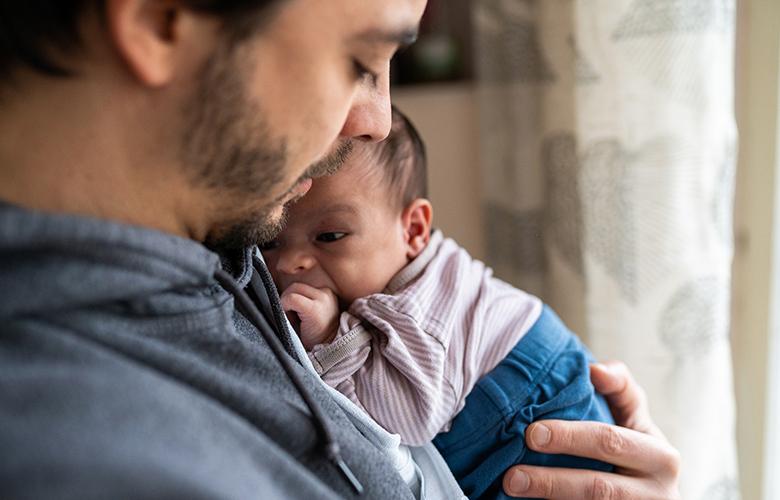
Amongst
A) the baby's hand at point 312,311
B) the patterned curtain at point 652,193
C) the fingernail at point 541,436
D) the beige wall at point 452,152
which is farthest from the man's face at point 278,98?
the beige wall at point 452,152

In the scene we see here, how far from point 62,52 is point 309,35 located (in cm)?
23

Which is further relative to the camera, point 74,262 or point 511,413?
point 511,413

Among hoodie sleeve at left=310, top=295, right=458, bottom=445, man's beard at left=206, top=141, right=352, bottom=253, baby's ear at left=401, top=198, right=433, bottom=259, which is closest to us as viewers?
man's beard at left=206, top=141, right=352, bottom=253

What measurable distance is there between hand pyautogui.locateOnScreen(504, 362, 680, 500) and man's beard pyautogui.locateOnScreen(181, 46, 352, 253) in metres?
0.52

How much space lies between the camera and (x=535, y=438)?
3.43 feet

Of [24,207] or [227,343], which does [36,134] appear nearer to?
[24,207]

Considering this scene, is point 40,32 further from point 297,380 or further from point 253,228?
point 297,380

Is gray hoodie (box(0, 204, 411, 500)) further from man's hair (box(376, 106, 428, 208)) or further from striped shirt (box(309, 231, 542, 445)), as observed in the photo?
man's hair (box(376, 106, 428, 208))

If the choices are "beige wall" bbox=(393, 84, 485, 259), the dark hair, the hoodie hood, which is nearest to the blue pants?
the hoodie hood

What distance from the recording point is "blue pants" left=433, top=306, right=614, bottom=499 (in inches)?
42.2

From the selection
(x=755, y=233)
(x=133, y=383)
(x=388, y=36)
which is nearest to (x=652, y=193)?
(x=755, y=233)

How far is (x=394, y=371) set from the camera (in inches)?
41.9

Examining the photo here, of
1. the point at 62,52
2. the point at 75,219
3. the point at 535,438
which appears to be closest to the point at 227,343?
the point at 75,219

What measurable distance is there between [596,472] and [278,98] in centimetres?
69
